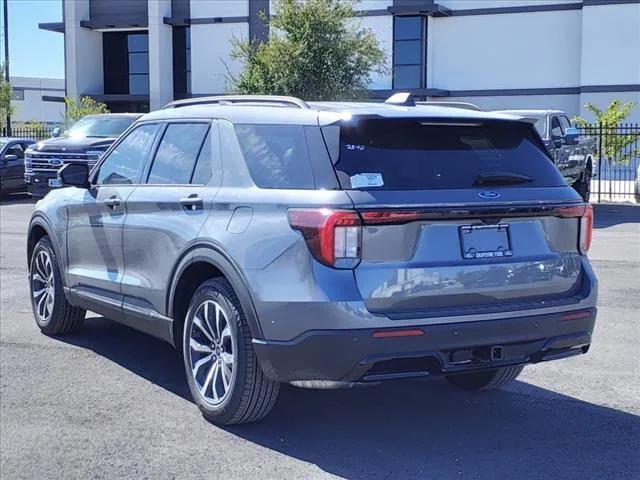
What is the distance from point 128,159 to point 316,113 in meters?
2.04

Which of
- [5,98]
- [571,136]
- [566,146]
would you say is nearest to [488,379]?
[571,136]

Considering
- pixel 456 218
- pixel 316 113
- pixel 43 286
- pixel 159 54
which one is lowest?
pixel 43 286

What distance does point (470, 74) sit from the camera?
36406mm

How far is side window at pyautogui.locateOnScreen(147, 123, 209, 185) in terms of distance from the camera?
18.6ft

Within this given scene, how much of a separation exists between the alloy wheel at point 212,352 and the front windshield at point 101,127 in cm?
1363

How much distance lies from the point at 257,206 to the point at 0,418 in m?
2.21

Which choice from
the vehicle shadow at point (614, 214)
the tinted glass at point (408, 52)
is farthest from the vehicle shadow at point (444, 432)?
the tinted glass at point (408, 52)

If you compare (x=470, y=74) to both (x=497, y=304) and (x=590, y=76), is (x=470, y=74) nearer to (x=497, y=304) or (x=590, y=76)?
(x=590, y=76)

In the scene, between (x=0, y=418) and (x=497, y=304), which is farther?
(x=0, y=418)

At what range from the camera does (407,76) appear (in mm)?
36969

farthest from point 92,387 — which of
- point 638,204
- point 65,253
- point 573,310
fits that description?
point 638,204

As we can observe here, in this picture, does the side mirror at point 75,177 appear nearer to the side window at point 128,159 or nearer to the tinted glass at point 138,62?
the side window at point 128,159

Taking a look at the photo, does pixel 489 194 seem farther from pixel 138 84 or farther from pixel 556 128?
pixel 138 84

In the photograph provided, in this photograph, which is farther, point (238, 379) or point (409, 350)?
point (238, 379)
